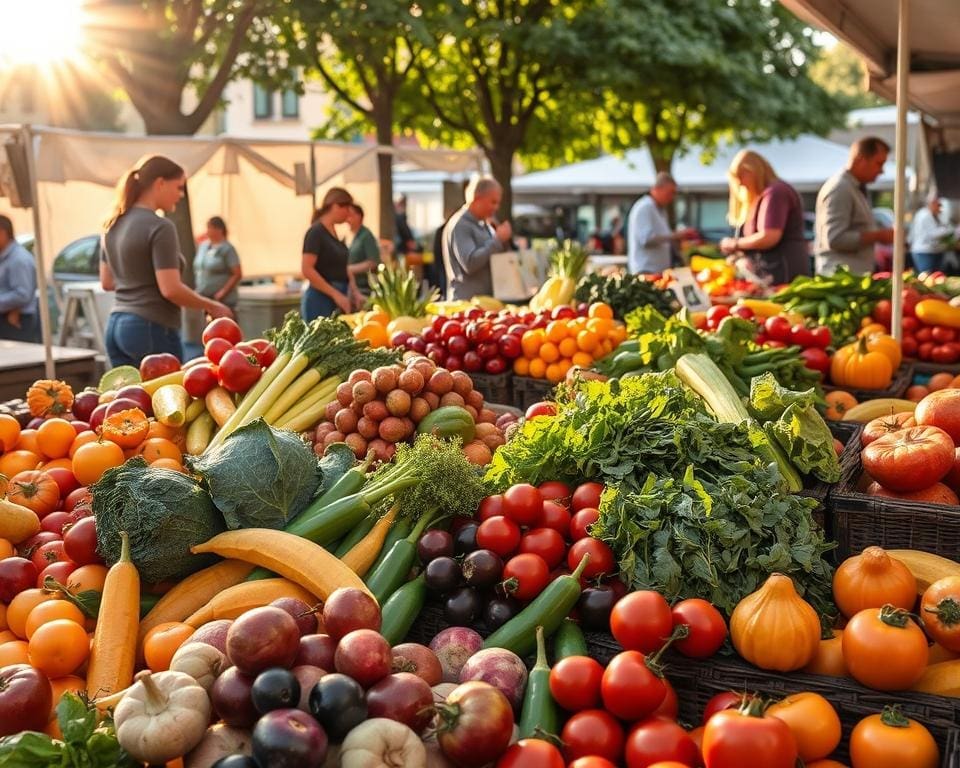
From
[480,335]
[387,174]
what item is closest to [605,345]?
[480,335]

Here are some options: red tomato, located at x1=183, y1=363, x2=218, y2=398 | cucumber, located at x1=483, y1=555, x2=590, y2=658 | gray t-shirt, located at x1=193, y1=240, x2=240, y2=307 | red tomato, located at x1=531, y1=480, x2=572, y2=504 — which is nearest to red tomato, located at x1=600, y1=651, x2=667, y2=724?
cucumber, located at x1=483, y1=555, x2=590, y2=658

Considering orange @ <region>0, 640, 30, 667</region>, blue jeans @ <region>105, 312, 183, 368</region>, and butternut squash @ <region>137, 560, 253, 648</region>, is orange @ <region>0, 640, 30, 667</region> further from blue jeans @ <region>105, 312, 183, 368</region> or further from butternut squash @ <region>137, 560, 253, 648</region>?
blue jeans @ <region>105, 312, 183, 368</region>

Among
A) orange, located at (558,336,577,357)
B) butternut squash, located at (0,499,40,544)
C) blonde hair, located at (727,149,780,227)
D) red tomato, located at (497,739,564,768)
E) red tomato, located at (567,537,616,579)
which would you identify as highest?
blonde hair, located at (727,149,780,227)

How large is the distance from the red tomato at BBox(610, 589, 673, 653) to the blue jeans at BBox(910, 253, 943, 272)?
16.2m

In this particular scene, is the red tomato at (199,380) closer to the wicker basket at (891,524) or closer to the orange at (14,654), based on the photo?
the orange at (14,654)

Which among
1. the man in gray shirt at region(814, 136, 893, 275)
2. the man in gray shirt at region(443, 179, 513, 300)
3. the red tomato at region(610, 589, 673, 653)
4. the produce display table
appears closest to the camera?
the red tomato at region(610, 589, 673, 653)

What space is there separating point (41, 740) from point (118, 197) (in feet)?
14.4

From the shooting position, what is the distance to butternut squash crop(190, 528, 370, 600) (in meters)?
2.67

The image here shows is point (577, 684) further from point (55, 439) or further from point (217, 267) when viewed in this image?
point (217, 267)

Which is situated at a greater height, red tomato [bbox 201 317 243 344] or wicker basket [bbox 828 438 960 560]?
red tomato [bbox 201 317 243 344]

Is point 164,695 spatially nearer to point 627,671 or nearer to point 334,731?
point 334,731

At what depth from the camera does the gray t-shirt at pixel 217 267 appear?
11.0 meters

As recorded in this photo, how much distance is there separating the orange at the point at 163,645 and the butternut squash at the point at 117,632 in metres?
0.06

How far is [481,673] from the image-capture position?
91.9 inches
